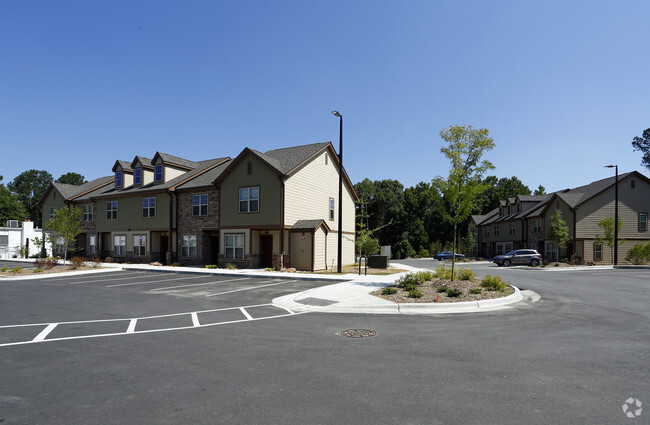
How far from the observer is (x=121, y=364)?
6422 millimetres

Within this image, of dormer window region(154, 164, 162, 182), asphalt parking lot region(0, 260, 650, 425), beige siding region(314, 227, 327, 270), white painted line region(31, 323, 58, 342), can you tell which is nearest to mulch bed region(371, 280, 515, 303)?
asphalt parking lot region(0, 260, 650, 425)

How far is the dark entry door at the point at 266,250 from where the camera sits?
92.7 ft

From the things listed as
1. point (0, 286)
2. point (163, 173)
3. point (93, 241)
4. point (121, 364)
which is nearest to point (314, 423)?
point (121, 364)

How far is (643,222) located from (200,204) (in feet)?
141

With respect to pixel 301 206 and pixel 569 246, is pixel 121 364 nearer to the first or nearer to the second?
pixel 301 206

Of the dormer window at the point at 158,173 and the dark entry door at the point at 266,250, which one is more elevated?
the dormer window at the point at 158,173

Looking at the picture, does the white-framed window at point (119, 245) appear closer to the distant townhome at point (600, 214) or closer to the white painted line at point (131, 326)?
the white painted line at point (131, 326)

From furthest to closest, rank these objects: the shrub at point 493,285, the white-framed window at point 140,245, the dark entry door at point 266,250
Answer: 1. the white-framed window at point 140,245
2. the dark entry door at point 266,250
3. the shrub at point 493,285

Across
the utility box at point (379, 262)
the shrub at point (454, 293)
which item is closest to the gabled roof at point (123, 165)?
the utility box at point (379, 262)

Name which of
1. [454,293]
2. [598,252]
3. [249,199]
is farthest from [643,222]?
[249,199]

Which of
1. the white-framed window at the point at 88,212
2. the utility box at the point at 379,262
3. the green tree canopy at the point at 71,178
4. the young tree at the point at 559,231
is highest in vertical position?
the green tree canopy at the point at 71,178

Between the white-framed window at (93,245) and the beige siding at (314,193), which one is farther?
the white-framed window at (93,245)

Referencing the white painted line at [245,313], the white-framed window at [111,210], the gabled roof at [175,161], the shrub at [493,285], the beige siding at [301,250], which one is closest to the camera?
the white painted line at [245,313]

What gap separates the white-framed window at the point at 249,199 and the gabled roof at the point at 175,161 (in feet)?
35.0
